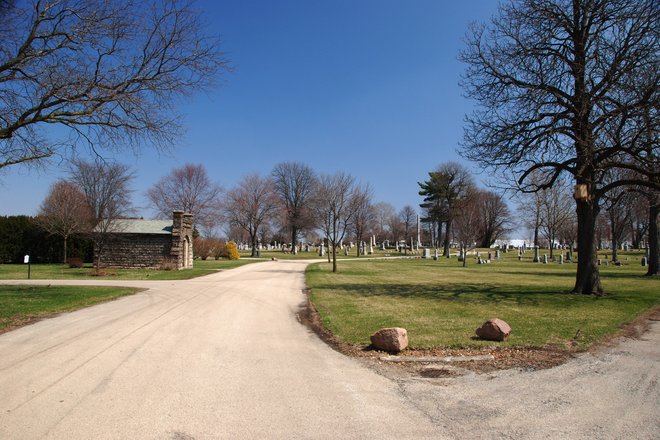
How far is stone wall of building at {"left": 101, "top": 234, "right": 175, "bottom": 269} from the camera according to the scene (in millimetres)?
→ 34719

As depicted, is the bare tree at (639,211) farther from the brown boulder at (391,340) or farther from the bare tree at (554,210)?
the brown boulder at (391,340)

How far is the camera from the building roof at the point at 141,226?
34.3 meters

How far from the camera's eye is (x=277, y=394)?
210 inches

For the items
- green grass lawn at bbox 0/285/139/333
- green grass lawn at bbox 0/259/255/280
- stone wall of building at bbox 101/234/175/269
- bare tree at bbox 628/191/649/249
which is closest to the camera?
green grass lawn at bbox 0/285/139/333

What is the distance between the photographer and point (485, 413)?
4.72 m

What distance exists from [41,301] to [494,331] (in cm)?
1313

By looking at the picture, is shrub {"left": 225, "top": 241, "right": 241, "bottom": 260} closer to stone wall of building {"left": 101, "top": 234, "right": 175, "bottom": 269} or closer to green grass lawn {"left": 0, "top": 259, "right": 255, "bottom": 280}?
stone wall of building {"left": 101, "top": 234, "right": 175, "bottom": 269}

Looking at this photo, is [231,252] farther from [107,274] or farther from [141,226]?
[107,274]

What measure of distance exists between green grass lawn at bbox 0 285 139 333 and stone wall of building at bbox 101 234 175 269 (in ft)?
55.0

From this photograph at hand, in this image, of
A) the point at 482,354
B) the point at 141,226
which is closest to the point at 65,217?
the point at 141,226

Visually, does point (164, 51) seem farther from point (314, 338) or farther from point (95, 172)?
point (95, 172)

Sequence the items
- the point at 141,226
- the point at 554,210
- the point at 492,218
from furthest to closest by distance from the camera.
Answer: the point at 492,218 < the point at 554,210 < the point at 141,226

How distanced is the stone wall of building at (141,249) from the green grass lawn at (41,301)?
16.8m

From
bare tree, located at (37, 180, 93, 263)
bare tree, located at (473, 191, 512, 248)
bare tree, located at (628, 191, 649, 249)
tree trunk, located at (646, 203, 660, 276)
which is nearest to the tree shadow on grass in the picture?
bare tree, located at (628, 191, 649, 249)
